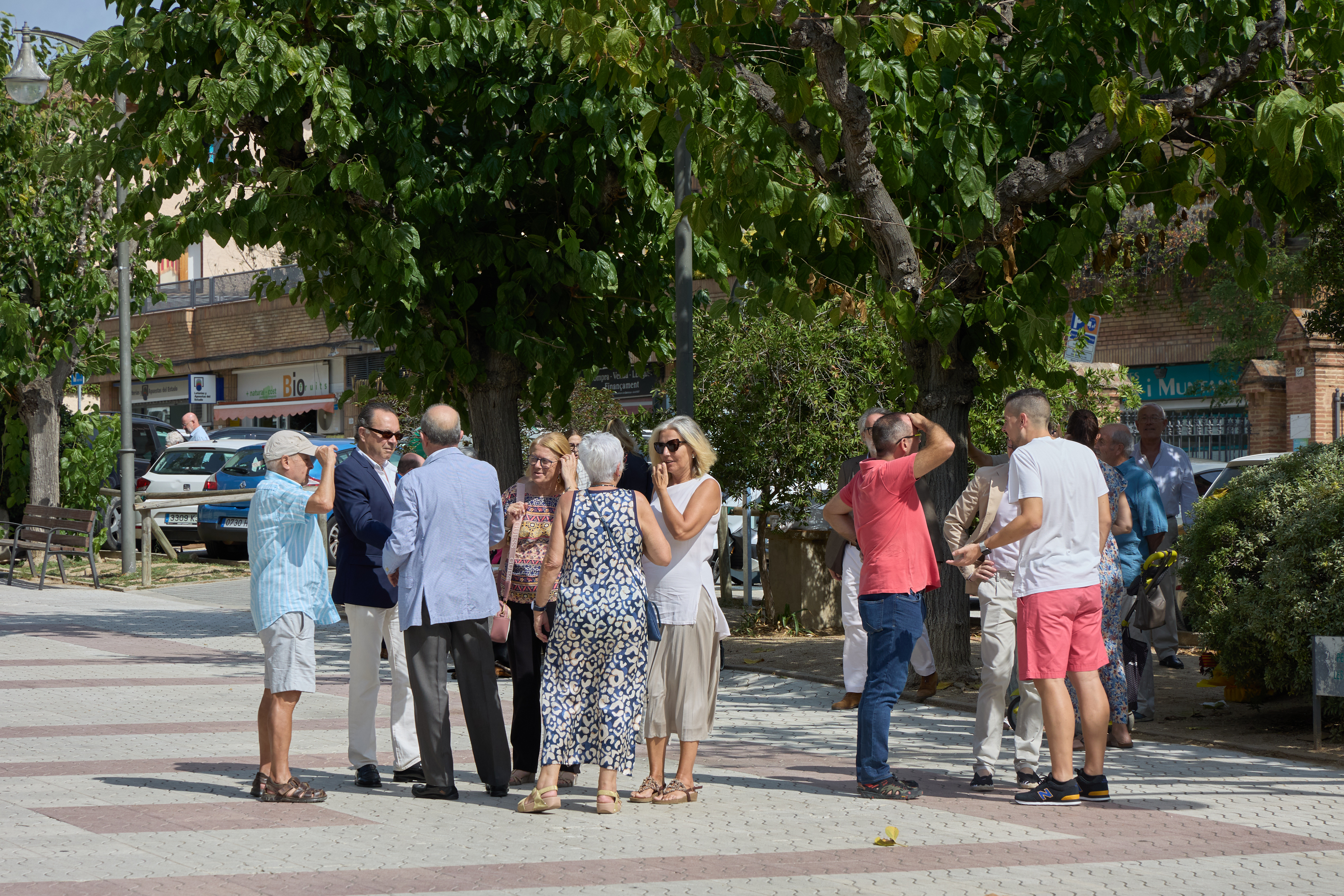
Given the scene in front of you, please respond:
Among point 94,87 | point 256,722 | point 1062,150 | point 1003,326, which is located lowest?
point 256,722

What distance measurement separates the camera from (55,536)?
19594mm

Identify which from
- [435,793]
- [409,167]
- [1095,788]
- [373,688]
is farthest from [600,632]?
[409,167]

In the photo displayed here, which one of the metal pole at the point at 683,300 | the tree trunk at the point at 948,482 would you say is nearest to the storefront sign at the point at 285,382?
the metal pole at the point at 683,300

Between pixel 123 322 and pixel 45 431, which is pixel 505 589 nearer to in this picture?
pixel 123 322

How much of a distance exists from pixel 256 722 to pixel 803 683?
3997 millimetres

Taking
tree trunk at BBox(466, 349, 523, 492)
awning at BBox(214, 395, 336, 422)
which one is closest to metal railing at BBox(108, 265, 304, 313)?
awning at BBox(214, 395, 336, 422)

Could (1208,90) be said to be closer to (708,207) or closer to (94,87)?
(708,207)

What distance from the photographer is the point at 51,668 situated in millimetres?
12320

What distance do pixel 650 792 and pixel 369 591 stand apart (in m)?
1.73

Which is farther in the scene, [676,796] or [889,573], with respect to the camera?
[889,573]

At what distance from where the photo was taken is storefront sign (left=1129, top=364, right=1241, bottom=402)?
2770 centimetres

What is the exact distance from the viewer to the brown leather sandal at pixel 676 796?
738 cm

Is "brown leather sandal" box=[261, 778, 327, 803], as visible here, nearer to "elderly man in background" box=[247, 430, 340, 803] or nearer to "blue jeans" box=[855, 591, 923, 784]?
"elderly man in background" box=[247, 430, 340, 803]

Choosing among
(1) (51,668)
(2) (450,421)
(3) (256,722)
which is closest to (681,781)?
(2) (450,421)
